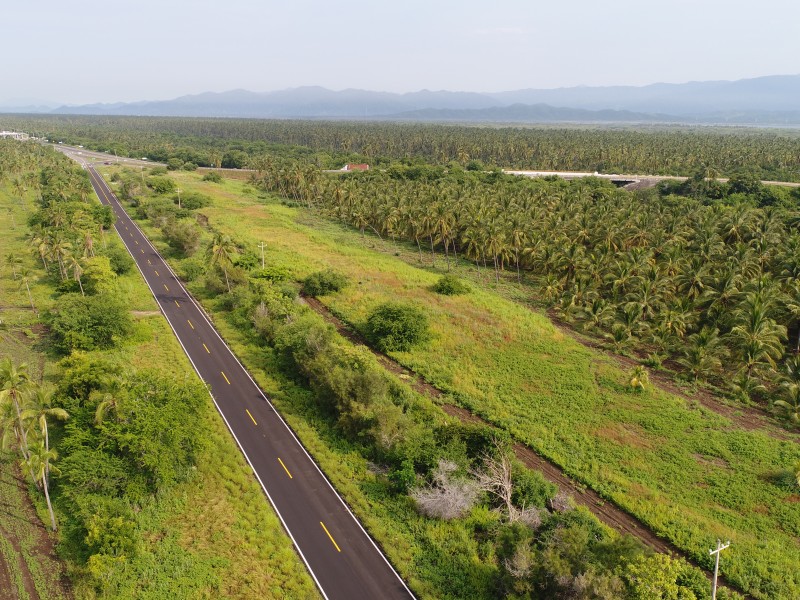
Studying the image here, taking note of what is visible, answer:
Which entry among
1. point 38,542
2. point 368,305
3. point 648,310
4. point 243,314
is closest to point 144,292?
point 243,314

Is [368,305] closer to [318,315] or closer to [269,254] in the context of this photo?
[318,315]

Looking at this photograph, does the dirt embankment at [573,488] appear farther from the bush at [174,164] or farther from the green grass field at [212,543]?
the bush at [174,164]

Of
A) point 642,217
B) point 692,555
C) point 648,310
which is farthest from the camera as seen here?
point 642,217

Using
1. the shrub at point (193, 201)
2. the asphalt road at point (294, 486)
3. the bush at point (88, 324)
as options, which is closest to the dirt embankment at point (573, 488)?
the asphalt road at point (294, 486)

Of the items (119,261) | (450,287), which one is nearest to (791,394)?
(450,287)

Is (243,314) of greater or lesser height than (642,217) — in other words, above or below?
below

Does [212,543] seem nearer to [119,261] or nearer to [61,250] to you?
[61,250]
